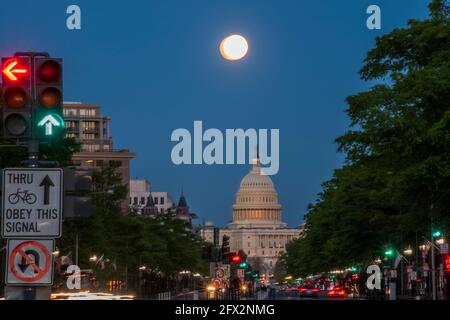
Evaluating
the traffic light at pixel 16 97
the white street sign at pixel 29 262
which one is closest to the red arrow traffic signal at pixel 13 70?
the traffic light at pixel 16 97

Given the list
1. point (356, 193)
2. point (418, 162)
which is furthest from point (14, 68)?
point (356, 193)

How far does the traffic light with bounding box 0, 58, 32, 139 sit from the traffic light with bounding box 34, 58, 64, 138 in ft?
0.46

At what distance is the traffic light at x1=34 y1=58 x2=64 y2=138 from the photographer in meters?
15.5

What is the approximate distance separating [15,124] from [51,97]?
65 centimetres

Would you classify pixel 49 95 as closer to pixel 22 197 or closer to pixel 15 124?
pixel 15 124

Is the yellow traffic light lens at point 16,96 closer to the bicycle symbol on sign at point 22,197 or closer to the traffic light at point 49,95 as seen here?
the traffic light at point 49,95

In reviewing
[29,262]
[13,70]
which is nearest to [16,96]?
[13,70]

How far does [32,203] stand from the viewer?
50.9 feet

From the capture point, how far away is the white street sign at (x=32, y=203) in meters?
15.4

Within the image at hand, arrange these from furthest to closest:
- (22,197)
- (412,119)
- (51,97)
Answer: (412,119) < (22,197) < (51,97)

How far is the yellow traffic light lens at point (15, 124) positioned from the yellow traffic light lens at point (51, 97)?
0.42 metres

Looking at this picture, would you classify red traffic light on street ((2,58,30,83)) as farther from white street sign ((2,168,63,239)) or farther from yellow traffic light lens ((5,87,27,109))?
white street sign ((2,168,63,239))

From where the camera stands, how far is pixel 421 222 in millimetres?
52938

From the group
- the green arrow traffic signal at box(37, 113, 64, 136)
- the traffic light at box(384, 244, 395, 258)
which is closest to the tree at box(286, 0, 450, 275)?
the traffic light at box(384, 244, 395, 258)
